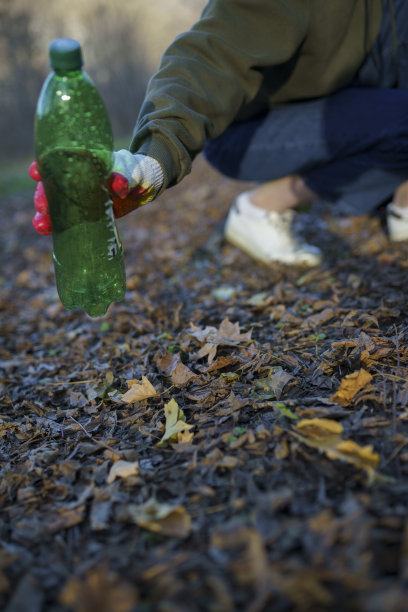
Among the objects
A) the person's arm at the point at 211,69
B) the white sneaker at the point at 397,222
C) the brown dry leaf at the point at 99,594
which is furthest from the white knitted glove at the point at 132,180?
the white sneaker at the point at 397,222

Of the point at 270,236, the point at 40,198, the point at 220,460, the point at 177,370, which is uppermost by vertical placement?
the point at 40,198

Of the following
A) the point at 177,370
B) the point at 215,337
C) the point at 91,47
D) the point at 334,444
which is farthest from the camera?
the point at 91,47

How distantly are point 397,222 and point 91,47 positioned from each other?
1884cm

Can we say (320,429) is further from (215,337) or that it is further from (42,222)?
(42,222)

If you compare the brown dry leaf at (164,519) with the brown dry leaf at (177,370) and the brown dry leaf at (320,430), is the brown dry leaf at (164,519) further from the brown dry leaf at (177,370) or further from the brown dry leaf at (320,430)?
the brown dry leaf at (177,370)

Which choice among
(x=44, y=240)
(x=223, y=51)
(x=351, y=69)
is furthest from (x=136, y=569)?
(x=44, y=240)

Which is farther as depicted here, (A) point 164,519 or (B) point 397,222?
(B) point 397,222

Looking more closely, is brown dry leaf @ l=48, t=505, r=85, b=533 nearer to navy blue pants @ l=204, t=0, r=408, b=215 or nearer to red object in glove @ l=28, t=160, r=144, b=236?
red object in glove @ l=28, t=160, r=144, b=236

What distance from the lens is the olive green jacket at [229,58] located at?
2051 mm

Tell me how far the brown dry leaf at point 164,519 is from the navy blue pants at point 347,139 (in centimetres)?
235

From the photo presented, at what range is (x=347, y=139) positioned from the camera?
9.11ft

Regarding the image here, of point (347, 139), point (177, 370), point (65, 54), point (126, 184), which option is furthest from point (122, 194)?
point (347, 139)

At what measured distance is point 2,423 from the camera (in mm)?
1896

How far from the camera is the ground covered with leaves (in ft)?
3.36
